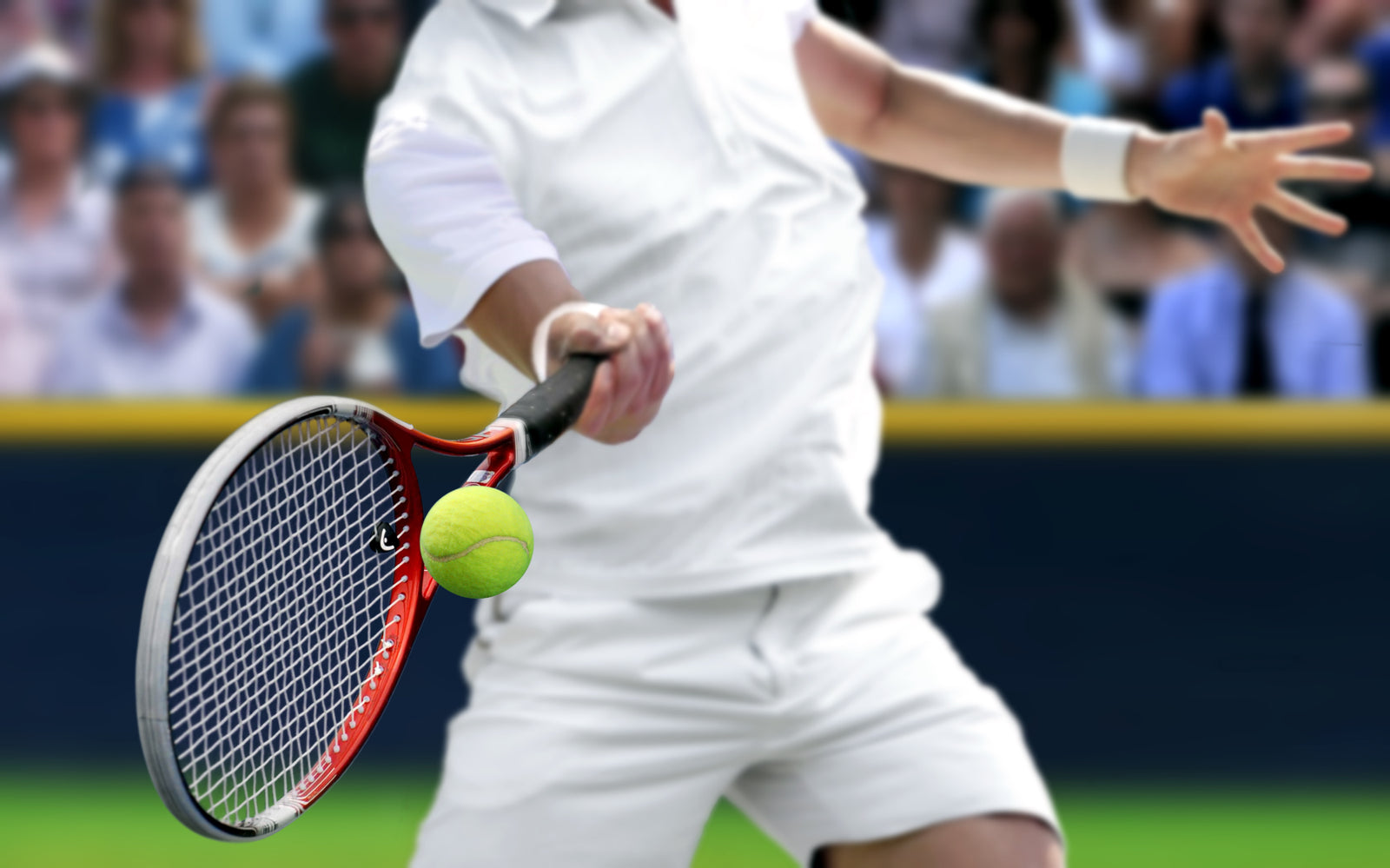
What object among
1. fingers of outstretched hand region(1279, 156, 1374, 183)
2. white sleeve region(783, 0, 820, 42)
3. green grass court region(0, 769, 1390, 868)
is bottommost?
green grass court region(0, 769, 1390, 868)

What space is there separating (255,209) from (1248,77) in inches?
102

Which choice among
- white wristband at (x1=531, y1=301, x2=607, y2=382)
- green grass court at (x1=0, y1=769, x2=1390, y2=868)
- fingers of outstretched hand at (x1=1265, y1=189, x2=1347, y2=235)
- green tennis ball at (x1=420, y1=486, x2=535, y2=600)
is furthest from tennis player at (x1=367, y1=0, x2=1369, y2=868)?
green grass court at (x1=0, y1=769, x2=1390, y2=868)

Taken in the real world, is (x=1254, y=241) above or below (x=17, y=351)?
above

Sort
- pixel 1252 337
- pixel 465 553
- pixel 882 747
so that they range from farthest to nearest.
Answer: pixel 1252 337 → pixel 882 747 → pixel 465 553

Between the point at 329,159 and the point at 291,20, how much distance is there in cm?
38

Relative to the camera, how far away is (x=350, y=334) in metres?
4.11

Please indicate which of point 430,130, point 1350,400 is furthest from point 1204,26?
point 430,130

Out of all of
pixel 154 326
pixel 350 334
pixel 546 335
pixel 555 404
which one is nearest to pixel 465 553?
pixel 555 404

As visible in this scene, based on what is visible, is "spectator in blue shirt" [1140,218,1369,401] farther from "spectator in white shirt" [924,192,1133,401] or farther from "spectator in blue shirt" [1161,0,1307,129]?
"spectator in blue shirt" [1161,0,1307,129]

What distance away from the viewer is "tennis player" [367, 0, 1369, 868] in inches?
67.6

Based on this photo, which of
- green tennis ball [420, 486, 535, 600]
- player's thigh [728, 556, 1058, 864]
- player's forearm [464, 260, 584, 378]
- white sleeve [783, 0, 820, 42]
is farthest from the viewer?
white sleeve [783, 0, 820, 42]

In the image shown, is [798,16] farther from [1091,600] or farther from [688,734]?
[1091,600]

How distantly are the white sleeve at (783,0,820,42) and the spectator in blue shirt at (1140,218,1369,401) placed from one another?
2218 millimetres

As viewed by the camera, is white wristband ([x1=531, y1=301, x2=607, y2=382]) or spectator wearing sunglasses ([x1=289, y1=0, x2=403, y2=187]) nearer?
white wristband ([x1=531, y1=301, x2=607, y2=382])
